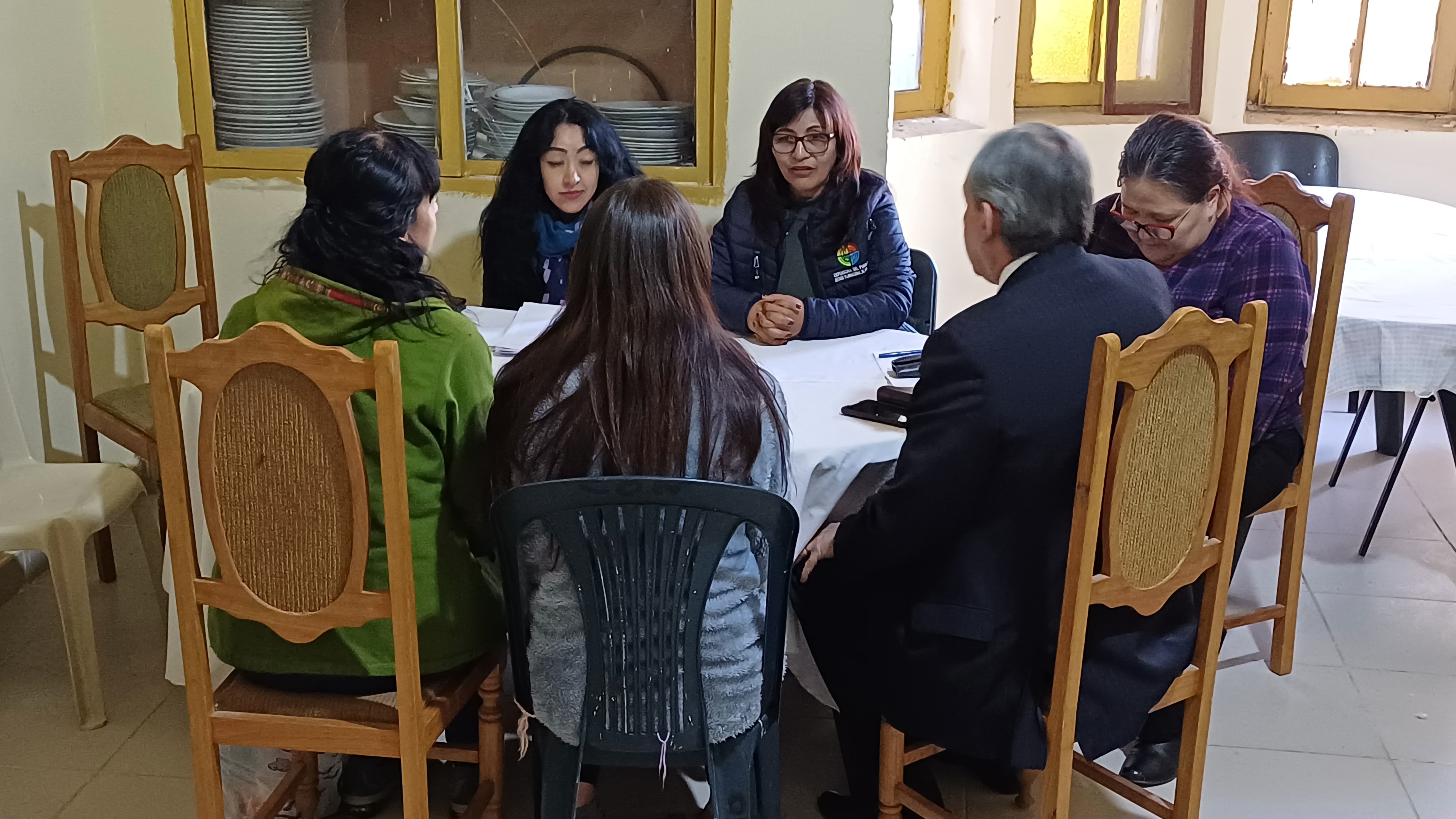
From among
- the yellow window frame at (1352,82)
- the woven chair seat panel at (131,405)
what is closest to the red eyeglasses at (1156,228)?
the woven chair seat panel at (131,405)

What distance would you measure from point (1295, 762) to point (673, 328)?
59.0 inches

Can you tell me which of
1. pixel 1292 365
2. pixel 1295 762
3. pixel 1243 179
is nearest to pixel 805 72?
pixel 1243 179

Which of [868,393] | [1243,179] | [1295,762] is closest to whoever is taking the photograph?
[868,393]

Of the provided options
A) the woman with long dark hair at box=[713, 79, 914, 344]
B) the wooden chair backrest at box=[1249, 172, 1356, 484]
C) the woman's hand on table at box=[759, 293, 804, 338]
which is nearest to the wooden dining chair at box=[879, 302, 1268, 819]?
the wooden chair backrest at box=[1249, 172, 1356, 484]

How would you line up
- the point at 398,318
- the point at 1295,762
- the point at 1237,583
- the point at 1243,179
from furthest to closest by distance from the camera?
the point at 1237,583, the point at 1243,179, the point at 1295,762, the point at 398,318

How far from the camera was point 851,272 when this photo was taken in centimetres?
269

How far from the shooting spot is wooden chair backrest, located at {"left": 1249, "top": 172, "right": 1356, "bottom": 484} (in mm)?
2428

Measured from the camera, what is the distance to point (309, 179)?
1760 mm

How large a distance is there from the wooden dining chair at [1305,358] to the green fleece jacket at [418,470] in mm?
1518

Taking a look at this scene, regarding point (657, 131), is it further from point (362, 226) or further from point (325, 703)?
point (325, 703)

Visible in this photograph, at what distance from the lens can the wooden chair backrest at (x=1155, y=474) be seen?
1524mm

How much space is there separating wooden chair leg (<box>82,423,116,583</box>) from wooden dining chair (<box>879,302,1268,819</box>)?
225 centimetres

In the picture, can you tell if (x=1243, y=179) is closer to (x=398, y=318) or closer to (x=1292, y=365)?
(x=1292, y=365)

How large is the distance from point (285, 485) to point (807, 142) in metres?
1.45
